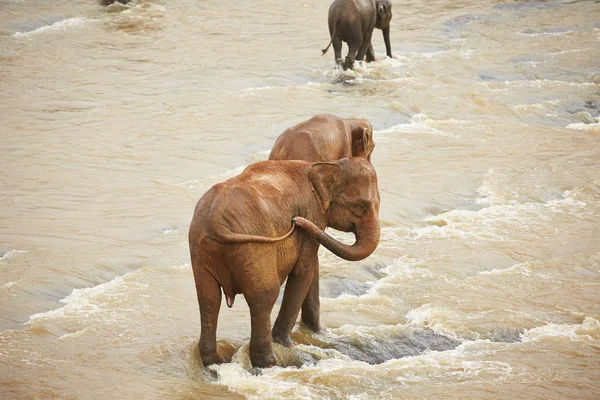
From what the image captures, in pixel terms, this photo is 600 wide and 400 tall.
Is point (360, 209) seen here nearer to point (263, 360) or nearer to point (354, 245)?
point (354, 245)

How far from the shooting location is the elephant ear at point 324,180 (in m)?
6.81

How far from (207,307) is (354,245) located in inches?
47.1

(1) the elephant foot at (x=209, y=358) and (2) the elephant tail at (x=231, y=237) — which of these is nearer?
(2) the elephant tail at (x=231, y=237)

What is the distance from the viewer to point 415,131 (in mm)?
15445

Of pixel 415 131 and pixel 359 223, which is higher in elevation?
pixel 359 223

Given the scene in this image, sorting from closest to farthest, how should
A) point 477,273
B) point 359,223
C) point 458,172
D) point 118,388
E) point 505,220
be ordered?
point 118,388, point 359,223, point 477,273, point 505,220, point 458,172

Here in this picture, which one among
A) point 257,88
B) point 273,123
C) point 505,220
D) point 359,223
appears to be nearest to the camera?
point 359,223

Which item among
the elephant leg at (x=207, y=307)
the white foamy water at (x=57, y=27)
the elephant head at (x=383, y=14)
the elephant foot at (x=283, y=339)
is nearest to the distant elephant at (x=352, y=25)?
the elephant head at (x=383, y=14)

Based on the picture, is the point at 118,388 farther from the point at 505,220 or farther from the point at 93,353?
the point at 505,220

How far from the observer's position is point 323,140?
26.5ft

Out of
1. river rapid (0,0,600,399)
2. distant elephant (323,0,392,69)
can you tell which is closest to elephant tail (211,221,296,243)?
river rapid (0,0,600,399)

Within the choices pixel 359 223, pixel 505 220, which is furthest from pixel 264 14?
pixel 359 223

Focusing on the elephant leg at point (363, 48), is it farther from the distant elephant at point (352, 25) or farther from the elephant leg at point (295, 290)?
the elephant leg at point (295, 290)

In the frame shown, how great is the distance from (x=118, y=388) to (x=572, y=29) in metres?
20.5
